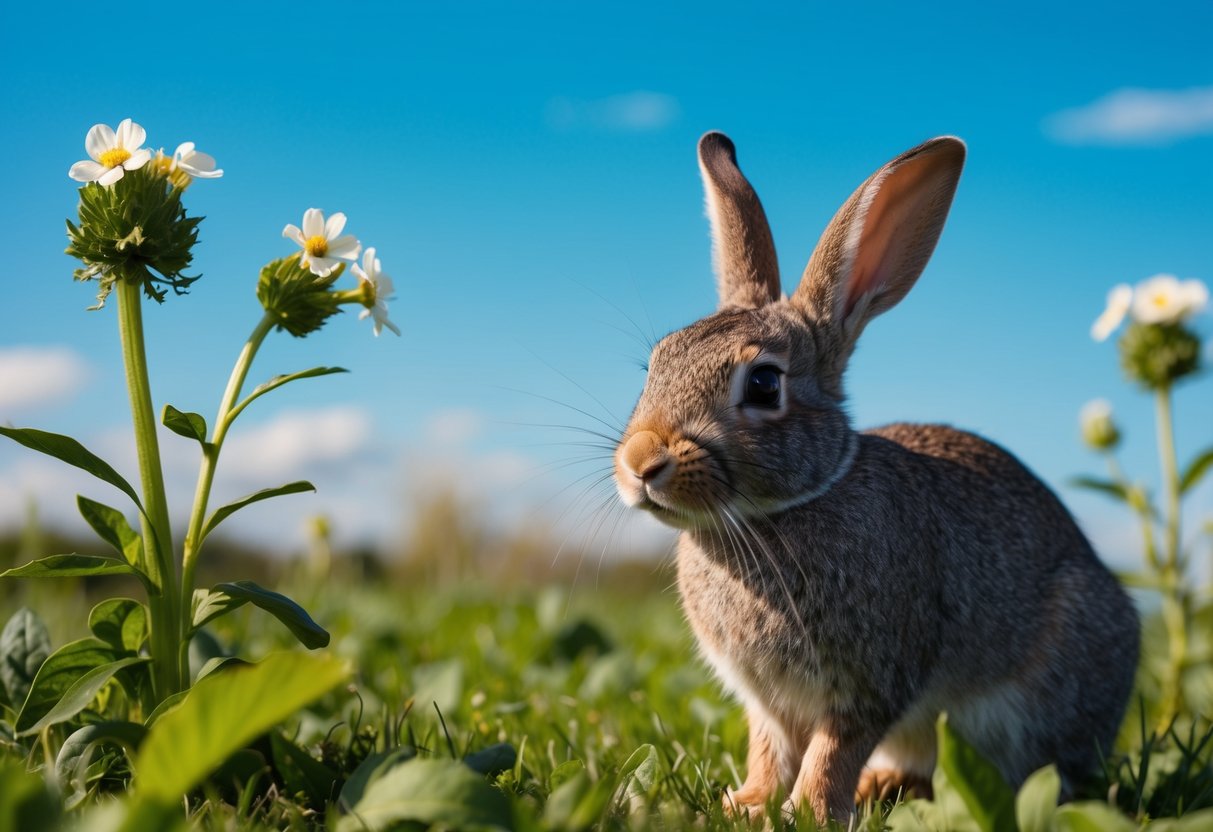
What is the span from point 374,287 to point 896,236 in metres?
2.04

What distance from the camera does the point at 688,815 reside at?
9.29 feet

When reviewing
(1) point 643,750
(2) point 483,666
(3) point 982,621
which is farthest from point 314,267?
(2) point 483,666

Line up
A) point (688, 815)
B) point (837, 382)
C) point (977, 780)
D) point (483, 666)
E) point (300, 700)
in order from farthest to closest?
point (483, 666) → point (837, 382) → point (688, 815) → point (977, 780) → point (300, 700)

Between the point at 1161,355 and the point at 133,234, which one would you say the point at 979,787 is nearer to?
the point at 133,234

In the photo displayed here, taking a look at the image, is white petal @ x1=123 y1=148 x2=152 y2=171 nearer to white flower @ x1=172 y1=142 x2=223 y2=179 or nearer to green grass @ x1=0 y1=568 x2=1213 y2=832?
white flower @ x1=172 y1=142 x2=223 y2=179

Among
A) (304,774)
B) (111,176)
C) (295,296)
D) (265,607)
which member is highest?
(111,176)

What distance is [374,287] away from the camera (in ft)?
10.1

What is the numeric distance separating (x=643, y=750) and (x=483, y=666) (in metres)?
2.54

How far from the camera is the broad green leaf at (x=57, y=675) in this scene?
9.53 ft

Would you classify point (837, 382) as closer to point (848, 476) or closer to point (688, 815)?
point (848, 476)

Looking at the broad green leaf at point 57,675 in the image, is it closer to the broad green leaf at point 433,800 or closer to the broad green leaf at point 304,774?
the broad green leaf at point 304,774

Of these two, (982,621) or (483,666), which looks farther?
(483,666)

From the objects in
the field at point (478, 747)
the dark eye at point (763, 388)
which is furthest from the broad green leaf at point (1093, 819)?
the dark eye at point (763, 388)

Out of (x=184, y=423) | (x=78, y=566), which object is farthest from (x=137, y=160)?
(x=78, y=566)
